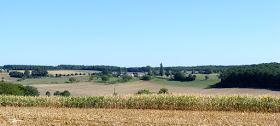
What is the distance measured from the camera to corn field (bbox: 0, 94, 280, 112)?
55.9ft

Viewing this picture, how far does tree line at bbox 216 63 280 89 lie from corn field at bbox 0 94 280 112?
57.3 m

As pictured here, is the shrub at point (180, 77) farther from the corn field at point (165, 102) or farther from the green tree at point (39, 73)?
the corn field at point (165, 102)

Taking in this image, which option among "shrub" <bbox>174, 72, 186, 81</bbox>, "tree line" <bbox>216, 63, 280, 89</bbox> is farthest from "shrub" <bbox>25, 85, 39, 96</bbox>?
"shrub" <bbox>174, 72, 186, 81</bbox>

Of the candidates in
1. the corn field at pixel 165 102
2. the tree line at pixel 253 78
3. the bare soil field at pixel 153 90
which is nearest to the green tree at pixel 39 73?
the bare soil field at pixel 153 90

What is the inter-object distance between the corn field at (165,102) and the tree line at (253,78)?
188 feet

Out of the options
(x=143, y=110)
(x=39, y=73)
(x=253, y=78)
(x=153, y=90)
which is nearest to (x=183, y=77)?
(x=153, y=90)

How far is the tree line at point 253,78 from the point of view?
68750 mm

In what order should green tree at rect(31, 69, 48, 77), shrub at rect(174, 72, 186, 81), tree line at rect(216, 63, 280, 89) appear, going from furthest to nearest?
green tree at rect(31, 69, 48, 77), shrub at rect(174, 72, 186, 81), tree line at rect(216, 63, 280, 89)

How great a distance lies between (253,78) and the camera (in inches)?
2899

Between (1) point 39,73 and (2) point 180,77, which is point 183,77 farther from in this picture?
(1) point 39,73

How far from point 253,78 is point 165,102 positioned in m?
64.4

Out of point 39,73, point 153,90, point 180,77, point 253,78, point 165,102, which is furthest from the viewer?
point 39,73

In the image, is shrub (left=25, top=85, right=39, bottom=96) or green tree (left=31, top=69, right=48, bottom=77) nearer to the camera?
shrub (left=25, top=85, right=39, bottom=96)

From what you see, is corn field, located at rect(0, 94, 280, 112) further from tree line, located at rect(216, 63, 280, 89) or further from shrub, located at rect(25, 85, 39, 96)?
tree line, located at rect(216, 63, 280, 89)
